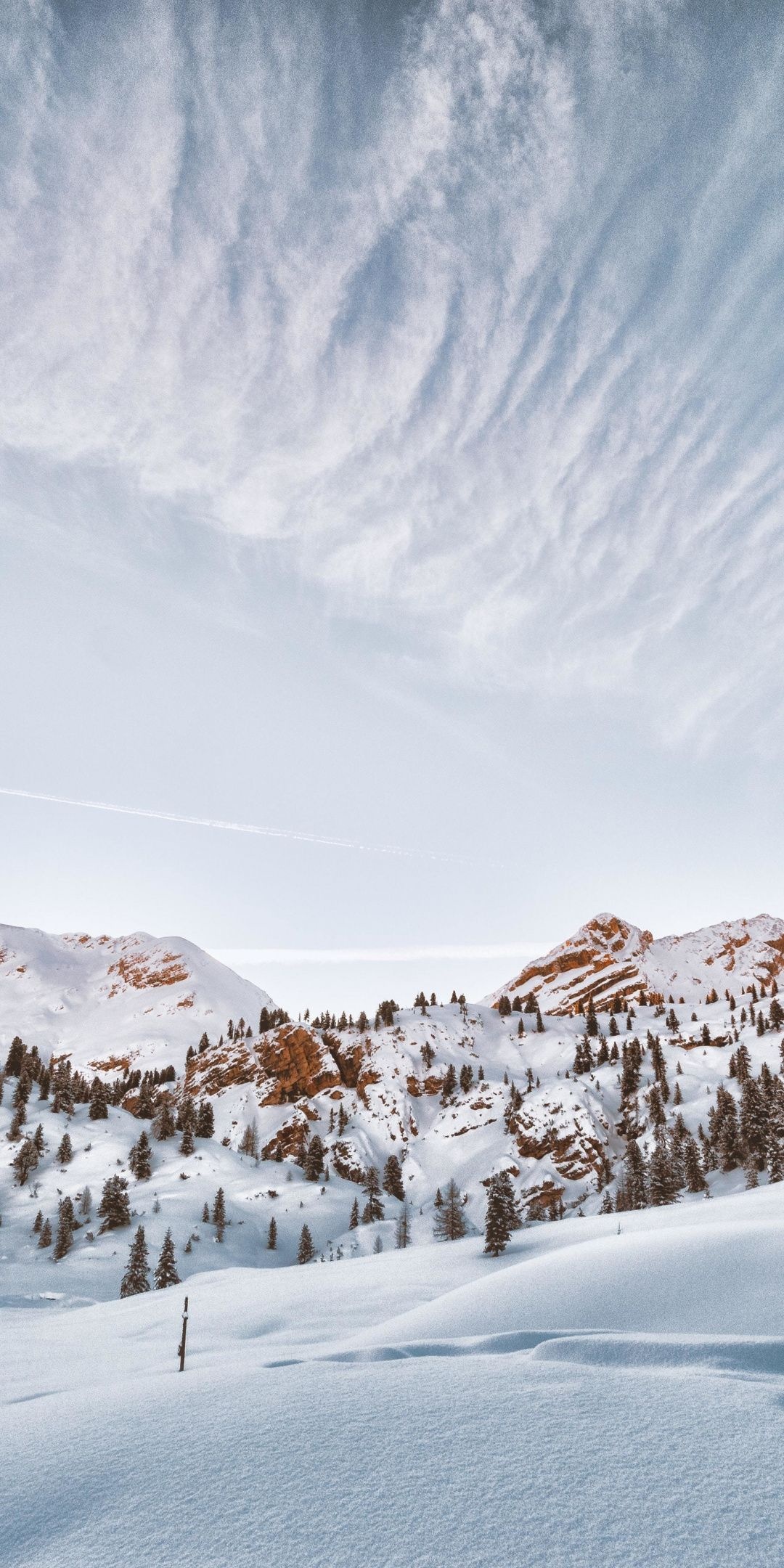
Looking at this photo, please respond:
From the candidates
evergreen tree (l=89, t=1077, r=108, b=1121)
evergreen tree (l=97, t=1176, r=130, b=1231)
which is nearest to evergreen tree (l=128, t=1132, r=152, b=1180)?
evergreen tree (l=97, t=1176, r=130, b=1231)

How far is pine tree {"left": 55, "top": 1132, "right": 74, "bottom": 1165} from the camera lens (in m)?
110

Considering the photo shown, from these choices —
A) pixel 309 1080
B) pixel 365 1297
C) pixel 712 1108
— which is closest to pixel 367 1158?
pixel 309 1080

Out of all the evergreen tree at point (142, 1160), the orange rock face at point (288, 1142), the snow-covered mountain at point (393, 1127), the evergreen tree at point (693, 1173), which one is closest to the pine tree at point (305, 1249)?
the snow-covered mountain at point (393, 1127)

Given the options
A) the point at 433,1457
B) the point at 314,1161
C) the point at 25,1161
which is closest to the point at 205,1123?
the point at 314,1161

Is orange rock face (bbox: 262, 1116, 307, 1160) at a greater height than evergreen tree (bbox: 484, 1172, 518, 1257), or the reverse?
evergreen tree (bbox: 484, 1172, 518, 1257)

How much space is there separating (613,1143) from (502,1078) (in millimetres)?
40897

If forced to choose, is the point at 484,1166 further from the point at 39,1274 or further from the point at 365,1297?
the point at 365,1297

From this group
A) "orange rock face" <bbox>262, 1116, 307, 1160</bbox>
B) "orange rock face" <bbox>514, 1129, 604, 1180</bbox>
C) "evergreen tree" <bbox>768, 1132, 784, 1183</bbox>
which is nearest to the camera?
"evergreen tree" <bbox>768, 1132, 784, 1183</bbox>

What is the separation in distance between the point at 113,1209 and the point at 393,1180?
55425 millimetres

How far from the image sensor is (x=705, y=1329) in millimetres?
12609

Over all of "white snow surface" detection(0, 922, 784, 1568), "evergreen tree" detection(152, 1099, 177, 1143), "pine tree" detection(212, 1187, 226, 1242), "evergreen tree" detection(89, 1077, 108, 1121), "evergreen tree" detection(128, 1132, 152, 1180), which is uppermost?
"white snow surface" detection(0, 922, 784, 1568)

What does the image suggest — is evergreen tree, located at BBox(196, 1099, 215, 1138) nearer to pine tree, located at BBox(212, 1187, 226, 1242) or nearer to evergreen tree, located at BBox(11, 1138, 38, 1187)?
evergreen tree, located at BBox(11, 1138, 38, 1187)

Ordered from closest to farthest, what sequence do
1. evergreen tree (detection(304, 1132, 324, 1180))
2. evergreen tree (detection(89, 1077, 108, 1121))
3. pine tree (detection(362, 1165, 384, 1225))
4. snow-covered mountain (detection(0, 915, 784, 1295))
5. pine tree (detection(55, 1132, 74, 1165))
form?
snow-covered mountain (detection(0, 915, 784, 1295)) → pine tree (detection(362, 1165, 384, 1225)) → pine tree (detection(55, 1132, 74, 1165)) → evergreen tree (detection(304, 1132, 324, 1180)) → evergreen tree (detection(89, 1077, 108, 1121))

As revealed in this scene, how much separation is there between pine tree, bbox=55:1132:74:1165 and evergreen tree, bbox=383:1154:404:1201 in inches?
2166
